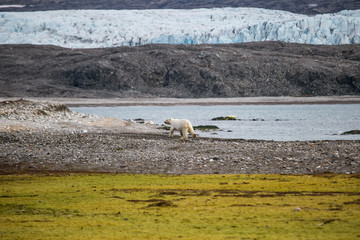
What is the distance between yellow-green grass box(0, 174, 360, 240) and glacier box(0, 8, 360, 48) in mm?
104147

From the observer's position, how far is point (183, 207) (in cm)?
984

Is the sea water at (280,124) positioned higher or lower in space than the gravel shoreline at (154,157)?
lower

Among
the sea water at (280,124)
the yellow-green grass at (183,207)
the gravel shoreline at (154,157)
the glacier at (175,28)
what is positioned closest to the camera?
the yellow-green grass at (183,207)

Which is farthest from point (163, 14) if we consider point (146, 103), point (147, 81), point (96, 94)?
point (146, 103)

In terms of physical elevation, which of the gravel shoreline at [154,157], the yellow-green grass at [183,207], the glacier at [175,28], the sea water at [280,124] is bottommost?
the sea water at [280,124]

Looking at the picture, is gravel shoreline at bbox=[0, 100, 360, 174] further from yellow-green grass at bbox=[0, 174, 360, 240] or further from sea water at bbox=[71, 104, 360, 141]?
sea water at bbox=[71, 104, 360, 141]

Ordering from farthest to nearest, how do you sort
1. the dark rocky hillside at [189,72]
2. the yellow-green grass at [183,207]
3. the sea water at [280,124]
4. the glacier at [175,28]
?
the glacier at [175,28] → the dark rocky hillside at [189,72] → the sea water at [280,124] → the yellow-green grass at [183,207]

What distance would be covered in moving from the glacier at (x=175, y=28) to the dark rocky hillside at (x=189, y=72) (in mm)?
4442

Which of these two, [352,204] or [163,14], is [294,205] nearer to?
[352,204]

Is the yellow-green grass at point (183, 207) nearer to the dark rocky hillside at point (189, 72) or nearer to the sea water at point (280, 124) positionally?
the sea water at point (280, 124)

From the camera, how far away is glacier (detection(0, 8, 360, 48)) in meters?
112

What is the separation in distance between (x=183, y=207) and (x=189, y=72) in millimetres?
101891

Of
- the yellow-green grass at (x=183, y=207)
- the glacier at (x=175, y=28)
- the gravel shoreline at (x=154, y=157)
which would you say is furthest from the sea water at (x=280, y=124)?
the glacier at (x=175, y=28)

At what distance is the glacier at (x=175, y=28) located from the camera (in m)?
112
